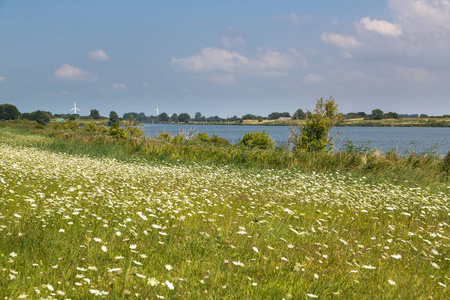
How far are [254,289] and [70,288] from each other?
1.73 m

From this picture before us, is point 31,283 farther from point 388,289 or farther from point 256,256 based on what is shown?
point 388,289

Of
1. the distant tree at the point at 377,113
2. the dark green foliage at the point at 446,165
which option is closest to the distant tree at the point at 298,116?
the dark green foliage at the point at 446,165

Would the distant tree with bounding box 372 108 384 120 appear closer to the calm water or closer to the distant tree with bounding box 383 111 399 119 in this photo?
the distant tree with bounding box 383 111 399 119

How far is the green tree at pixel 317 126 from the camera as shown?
23892 mm

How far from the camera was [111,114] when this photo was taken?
131250 millimetres

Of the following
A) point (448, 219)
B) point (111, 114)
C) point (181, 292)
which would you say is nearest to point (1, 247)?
point (181, 292)

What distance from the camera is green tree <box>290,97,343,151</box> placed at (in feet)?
78.4

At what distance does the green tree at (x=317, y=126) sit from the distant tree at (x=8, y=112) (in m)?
155

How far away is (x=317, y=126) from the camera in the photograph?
24.2m

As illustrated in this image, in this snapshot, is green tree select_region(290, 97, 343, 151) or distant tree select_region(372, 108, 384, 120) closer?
green tree select_region(290, 97, 343, 151)

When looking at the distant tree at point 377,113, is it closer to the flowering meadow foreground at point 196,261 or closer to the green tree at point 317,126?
the green tree at point 317,126

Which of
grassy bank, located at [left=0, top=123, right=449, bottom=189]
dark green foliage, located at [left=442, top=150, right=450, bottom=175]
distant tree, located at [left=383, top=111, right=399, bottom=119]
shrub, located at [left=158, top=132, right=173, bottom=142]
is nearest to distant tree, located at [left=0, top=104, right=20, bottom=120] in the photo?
shrub, located at [left=158, top=132, right=173, bottom=142]

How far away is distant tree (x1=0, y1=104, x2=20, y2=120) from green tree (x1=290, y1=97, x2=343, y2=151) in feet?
510

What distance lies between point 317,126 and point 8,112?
16014 centimetres
